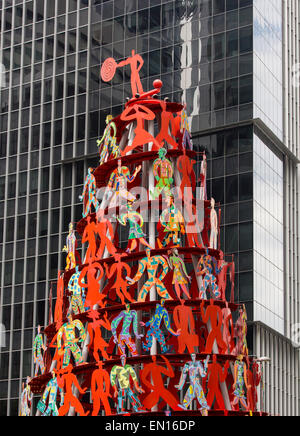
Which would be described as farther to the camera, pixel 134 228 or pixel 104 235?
pixel 104 235

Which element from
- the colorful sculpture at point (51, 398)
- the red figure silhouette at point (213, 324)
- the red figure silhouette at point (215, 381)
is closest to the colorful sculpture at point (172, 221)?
the red figure silhouette at point (213, 324)

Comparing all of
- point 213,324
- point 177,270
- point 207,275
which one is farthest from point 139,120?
point 213,324

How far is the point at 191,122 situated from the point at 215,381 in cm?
4836

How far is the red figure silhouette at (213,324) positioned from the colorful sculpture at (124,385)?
2.90 metres

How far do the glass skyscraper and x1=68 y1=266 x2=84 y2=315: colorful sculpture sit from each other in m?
38.0

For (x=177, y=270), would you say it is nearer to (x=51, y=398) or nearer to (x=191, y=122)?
(x=51, y=398)

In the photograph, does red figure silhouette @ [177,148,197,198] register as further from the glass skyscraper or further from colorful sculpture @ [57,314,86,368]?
the glass skyscraper

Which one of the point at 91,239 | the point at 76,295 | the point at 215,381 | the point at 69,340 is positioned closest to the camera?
the point at 215,381

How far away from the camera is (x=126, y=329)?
39.0m

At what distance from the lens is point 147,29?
89438 millimetres

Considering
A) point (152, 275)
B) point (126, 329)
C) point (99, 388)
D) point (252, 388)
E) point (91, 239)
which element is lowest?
point (99, 388)

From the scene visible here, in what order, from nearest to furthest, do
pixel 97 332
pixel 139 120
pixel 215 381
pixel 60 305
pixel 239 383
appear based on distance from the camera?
pixel 215 381 → pixel 239 383 → pixel 97 332 → pixel 60 305 → pixel 139 120

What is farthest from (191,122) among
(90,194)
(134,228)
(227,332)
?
(227,332)

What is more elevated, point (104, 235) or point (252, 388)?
point (104, 235)
